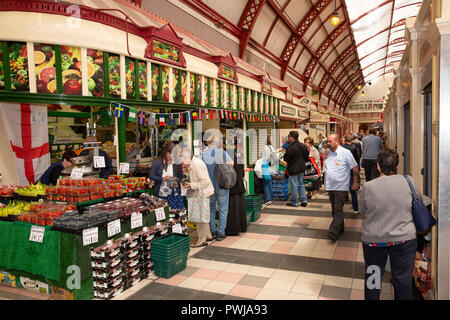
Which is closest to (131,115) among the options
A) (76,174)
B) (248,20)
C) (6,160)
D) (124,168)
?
(124,168)

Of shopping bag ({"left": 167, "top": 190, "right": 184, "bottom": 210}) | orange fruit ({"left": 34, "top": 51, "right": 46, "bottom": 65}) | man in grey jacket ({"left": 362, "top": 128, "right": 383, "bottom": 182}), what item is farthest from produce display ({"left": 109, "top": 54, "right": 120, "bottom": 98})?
man in grey jacket ({"left": 362, "top": 128, "right": 383, "bottom": 182})

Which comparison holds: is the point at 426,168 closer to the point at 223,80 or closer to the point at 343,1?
the point at 223,80

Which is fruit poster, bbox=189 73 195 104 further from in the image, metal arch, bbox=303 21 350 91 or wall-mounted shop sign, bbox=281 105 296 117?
metal arch, bbox=303 21 350 91

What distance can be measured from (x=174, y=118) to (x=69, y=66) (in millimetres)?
2615

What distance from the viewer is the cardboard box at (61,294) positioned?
4098mm

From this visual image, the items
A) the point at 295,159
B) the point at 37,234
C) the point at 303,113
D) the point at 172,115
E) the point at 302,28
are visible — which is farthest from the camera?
the point at 303,113

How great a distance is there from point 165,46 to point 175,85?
2.85 ft

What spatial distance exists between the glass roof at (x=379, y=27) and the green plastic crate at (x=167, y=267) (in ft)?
59.1

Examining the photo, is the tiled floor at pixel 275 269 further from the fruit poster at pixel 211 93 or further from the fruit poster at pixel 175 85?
the fruit poster at pixel 211 93

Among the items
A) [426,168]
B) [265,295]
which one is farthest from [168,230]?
[426,168]

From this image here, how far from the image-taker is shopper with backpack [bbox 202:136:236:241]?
20.4 ft

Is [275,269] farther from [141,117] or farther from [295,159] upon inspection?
[295,159]

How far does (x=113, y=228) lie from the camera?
4461 millimetres

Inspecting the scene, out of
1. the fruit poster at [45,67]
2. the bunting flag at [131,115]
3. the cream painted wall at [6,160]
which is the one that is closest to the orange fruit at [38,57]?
the fruit poster at [45,67]
